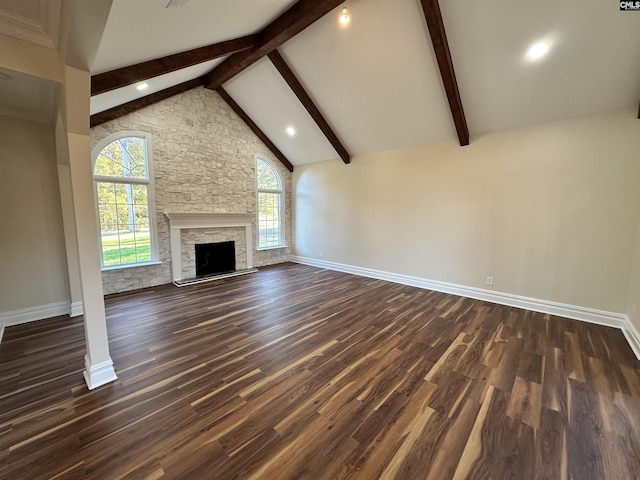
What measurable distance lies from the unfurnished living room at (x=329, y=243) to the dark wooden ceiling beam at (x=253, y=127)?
7 cm

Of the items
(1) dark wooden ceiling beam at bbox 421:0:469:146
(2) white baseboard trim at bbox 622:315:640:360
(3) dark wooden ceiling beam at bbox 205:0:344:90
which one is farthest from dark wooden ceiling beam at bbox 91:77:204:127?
(2) white baseboard trim at bbox 622:315:640:360

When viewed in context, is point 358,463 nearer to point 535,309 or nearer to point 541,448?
point 541,448

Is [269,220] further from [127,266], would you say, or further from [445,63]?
[445,63]

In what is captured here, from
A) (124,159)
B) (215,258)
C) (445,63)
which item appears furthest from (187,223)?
(445,63)

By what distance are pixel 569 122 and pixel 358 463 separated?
4.74m

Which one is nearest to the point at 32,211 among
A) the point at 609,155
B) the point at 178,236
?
the point at 178,236

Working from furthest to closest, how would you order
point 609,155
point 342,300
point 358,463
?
1. point 342,300
2. point 609,155
3. point 358,463

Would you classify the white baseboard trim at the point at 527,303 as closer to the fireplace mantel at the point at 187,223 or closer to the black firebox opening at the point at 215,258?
the black firebox opening at the point at 215,258

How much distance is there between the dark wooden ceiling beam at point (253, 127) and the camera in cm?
563

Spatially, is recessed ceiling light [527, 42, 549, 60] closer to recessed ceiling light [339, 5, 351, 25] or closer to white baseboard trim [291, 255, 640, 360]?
recessed ceiling light [339, 5, 351, 25]

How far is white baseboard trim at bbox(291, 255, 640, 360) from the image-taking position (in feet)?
10.5

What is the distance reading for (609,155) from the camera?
327 cm

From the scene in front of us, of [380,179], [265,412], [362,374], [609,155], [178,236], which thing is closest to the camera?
[265,412]

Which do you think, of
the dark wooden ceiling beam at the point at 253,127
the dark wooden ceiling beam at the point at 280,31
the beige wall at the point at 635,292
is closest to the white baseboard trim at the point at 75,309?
the dark wooden ceiling beam at the point at 280,31
